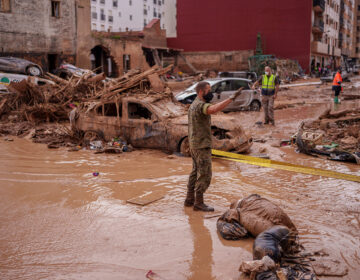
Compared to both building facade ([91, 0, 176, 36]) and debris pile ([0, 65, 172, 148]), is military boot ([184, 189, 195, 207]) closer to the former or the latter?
debris pile ([0, 65, 172, 148])

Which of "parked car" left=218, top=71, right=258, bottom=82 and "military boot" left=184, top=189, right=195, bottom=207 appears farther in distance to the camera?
"parked car" left=218, top=71, right=258, bottom=82

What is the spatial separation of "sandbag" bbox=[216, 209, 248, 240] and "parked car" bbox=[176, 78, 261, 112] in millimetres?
10441

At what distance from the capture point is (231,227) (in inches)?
179

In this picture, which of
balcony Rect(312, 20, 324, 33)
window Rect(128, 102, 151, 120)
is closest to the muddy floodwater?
window Rect(128, 102, 151, 120)

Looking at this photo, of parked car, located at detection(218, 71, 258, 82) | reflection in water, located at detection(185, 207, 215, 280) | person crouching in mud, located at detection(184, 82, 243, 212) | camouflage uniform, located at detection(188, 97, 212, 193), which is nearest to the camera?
reflection in water, located at detection(185, 207, 215, 280)

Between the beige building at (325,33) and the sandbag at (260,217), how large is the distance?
39.7 metres

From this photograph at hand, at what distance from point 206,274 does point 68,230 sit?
2.12m

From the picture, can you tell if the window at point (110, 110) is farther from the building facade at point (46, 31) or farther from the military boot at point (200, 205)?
the building facade at point (46, 31)

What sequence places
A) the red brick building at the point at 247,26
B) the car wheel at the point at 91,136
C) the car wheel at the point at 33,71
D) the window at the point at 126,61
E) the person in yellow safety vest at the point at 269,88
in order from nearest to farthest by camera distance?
the car wheel at the point at 91,136 → the person in yellow safety vest at the point at 269,88 → the car wheel at the point at 33,71 → the window at the point at 126,61 → the red brick building at the point at 247,26

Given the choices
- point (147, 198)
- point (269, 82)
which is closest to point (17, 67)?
point (269, 82)

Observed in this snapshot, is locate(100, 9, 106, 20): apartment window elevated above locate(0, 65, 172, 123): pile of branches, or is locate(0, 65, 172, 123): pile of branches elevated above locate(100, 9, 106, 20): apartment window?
locate(100, 9, 106, 20): apartment window

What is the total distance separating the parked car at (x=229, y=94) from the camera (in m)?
15.1

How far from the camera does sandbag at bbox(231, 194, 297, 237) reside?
4324 millimetres

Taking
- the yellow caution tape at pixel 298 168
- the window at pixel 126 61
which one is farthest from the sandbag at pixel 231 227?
the window at pixel 126 61
